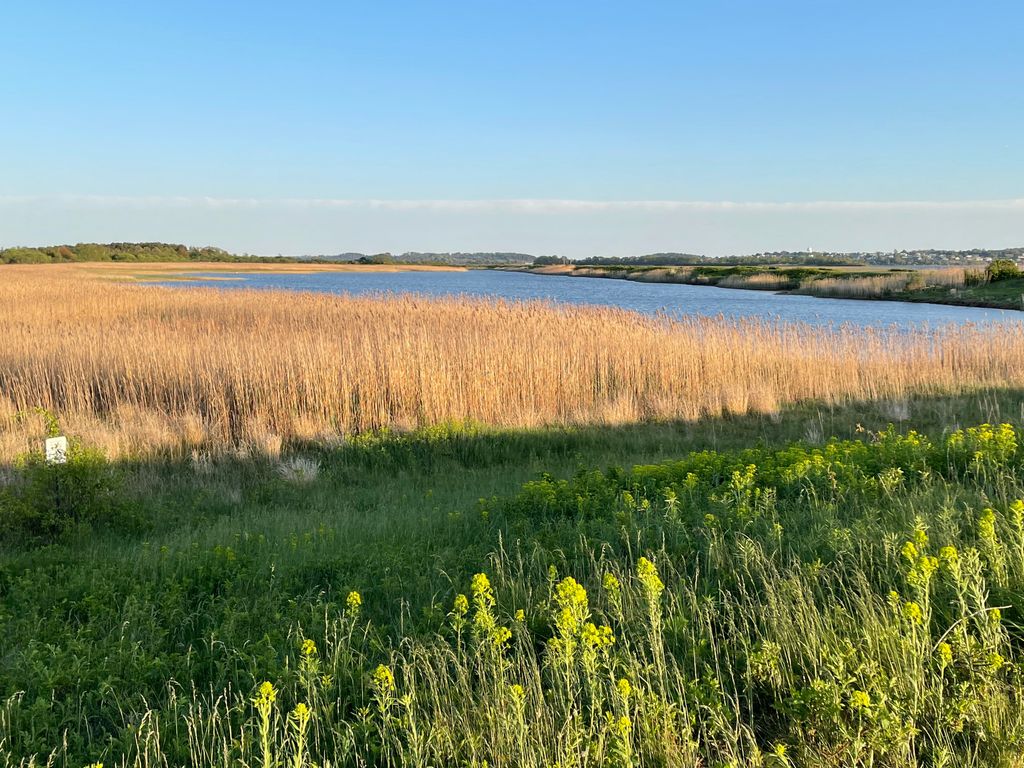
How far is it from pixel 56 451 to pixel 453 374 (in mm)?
5894

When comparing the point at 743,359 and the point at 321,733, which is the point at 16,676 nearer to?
the point at 321,733

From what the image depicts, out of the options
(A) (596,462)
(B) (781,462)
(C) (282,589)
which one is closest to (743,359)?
(A) (596,462)

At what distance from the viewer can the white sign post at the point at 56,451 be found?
6773mm

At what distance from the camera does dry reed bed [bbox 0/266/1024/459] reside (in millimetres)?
10750

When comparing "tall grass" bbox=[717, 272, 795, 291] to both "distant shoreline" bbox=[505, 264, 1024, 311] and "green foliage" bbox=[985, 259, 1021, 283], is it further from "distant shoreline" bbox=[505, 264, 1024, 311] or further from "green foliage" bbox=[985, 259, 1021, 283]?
"green foliage" bbox=[985, 259, 1021, 283]

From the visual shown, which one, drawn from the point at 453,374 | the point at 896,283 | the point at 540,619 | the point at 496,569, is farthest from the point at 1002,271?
the point at 540,619

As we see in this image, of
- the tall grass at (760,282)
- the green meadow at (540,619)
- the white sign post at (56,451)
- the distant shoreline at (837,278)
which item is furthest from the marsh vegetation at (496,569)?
the tall grass at (760,282)

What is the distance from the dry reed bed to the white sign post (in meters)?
2.24

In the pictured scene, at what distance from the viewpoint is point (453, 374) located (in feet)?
38.2

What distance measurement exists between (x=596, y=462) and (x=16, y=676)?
623 cm

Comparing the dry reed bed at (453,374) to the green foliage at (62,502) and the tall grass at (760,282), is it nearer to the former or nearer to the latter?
the green foliage at (62,502)

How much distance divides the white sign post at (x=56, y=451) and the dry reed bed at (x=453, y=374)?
2242 mm

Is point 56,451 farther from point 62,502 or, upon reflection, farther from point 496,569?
point 496,569

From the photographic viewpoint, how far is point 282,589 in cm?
488
